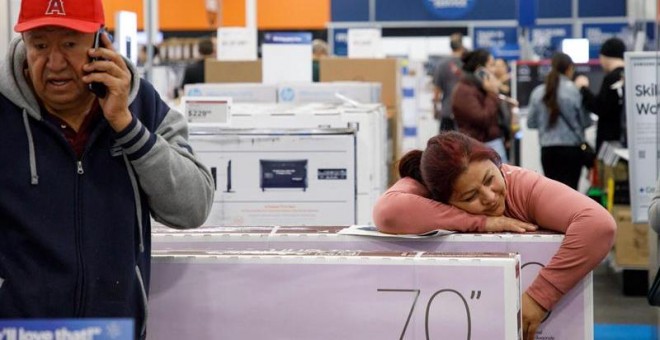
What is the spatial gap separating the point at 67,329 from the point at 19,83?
2.74ft

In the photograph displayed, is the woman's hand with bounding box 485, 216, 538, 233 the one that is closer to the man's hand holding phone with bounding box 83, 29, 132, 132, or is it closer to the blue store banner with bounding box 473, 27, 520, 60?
the man's hand holding phone with bounding box 83, 29, 132, 132

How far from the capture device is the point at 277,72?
10133 mm

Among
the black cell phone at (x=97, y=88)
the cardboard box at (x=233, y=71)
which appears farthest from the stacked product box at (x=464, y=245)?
the cardboard box at (x=233, y=71)

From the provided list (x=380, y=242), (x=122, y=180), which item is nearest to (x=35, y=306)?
(x=122, y=180)

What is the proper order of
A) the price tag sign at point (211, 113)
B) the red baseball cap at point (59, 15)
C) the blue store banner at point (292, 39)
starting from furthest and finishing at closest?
the blue store banner at point (292, 39)
the price tag sign at point (211, 113)
the red baseball cap at point (59, 15)

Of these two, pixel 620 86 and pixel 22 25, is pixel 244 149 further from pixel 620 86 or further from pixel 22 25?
pixel 620 86

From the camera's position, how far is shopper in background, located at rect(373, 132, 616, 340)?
119 inches

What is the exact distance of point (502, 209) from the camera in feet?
10.5

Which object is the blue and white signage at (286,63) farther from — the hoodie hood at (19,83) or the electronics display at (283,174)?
the hoodie hood at (19,83)

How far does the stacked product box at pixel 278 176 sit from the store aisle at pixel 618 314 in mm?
1984

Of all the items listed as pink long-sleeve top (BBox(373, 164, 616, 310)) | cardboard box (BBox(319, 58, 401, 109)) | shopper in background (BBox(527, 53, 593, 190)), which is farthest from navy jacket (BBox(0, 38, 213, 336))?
shopper in background (BBox(527, 53, 593, 190))

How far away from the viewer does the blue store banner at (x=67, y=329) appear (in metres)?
1.76

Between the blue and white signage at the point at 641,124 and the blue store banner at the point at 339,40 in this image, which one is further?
the blue store banner at the point at 339,40

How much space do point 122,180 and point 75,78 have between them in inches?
9.0
